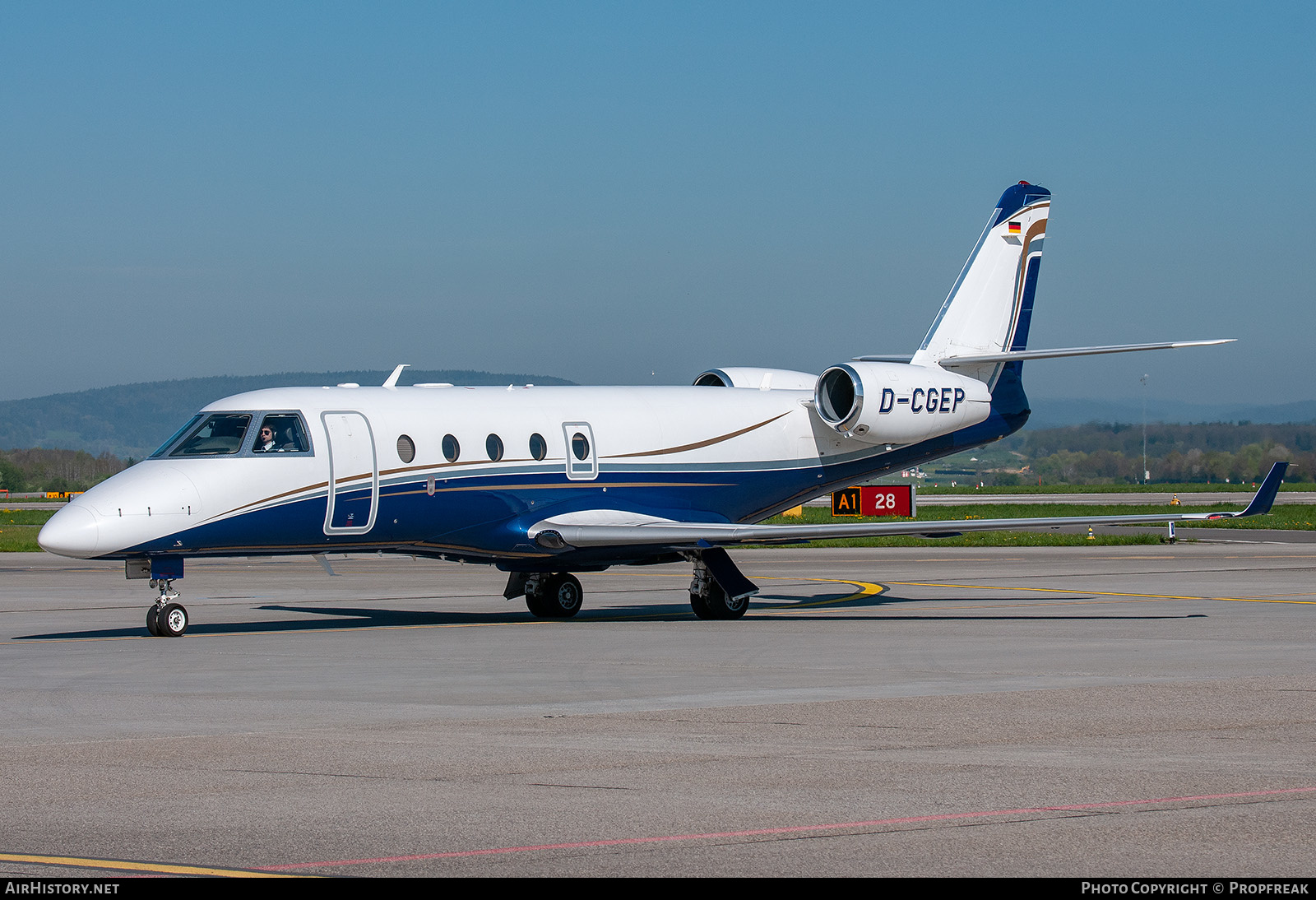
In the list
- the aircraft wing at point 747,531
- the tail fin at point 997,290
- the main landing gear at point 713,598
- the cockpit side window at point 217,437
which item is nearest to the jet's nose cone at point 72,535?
the cockpit side window at point 217,437

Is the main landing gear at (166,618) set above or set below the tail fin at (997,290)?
below

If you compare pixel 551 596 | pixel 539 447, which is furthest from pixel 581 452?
pixel 551 596

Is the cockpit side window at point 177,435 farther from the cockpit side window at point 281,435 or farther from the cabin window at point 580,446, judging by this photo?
the cabin window at point 580,446

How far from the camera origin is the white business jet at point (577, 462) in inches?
843

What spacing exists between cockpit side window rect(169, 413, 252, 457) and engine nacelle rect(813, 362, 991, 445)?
1061cm

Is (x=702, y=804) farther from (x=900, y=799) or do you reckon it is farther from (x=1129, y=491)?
(x=1129, y=491)

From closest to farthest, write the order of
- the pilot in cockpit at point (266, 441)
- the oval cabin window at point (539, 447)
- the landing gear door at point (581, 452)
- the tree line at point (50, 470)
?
the pilot in cockpit at point (266, 441) → the oval cabin window at point (539, 447) → the landing gear door at point (581, 452) → the tree line at point (50, 470)

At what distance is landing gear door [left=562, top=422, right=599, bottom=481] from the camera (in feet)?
81.8

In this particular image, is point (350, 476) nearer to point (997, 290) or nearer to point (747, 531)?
point (747, 531)

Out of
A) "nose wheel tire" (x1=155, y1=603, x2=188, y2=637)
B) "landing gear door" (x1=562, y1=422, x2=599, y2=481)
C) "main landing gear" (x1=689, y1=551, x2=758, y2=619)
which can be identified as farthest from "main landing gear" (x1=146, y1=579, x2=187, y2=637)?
"main landing gear" (x1=689, y1=551, x2=758, y2=619)

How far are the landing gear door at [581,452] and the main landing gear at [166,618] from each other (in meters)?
6.56

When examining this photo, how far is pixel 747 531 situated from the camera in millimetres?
24016

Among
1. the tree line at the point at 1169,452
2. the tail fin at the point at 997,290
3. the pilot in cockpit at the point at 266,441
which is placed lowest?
the tree line at the point at 1169,452
